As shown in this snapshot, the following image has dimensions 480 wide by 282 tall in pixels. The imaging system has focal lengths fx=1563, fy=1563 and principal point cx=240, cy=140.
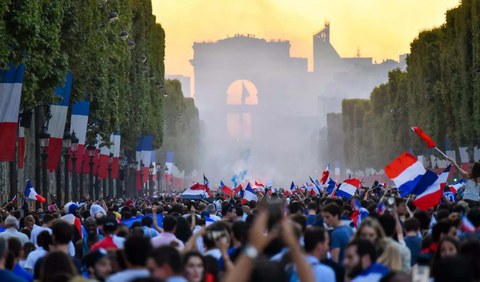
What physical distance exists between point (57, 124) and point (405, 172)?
27.9 meters

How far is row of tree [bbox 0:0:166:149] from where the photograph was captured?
37.0 metres

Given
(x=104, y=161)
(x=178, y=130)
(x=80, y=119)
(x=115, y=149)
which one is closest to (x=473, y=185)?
(x=80, y=119)

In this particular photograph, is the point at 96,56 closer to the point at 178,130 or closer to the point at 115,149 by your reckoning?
the point at 115,149

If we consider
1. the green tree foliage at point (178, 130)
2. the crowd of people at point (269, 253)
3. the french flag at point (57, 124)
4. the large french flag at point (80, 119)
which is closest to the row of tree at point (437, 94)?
the green tree foliage at point (178, 130)

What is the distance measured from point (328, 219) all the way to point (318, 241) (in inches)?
164

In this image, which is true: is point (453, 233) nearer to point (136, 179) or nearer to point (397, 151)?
point (136, 179)

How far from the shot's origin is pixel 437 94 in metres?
88.1

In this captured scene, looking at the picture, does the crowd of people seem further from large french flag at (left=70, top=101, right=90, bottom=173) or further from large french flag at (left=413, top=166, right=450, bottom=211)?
large french flag at (left=70, top=101, right=90, bottom=173)

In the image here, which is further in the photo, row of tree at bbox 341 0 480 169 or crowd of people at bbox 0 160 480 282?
row of tree at bbox 341 0 480 169

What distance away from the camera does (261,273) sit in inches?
418

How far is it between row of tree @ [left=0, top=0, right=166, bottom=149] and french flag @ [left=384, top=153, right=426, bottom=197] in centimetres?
1409

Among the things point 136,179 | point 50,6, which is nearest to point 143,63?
point 136,179

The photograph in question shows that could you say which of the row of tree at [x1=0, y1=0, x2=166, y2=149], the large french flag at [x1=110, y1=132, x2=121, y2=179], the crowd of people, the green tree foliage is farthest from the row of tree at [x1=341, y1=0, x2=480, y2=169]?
the crowd of people

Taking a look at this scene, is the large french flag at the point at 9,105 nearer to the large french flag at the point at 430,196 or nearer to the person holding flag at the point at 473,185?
the person holding flag at the point at 473,185
